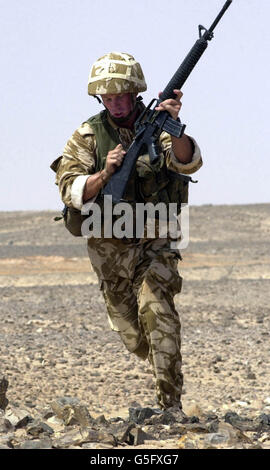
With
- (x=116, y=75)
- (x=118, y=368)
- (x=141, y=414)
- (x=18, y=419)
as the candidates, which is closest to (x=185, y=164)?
(x=116, y=75)

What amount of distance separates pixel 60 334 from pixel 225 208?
30094 mm

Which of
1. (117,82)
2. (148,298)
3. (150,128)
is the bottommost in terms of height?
(148,298)

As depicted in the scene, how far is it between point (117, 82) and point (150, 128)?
12.7 inches

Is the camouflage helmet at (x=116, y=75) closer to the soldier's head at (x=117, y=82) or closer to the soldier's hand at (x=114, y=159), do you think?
the soldier's head at (x=117, y=82)

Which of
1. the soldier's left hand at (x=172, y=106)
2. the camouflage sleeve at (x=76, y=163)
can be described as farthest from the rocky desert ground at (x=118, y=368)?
the soldier's left hand at (x=172, y=106)

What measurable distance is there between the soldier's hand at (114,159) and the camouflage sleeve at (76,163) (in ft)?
0.52

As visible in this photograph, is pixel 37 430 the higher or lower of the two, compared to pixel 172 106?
lower

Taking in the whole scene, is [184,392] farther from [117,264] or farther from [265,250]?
[265,250]

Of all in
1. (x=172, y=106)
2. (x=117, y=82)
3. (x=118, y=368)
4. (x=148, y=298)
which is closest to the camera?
(x=172, y=106)

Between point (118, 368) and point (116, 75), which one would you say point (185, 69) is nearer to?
point (116, 75)

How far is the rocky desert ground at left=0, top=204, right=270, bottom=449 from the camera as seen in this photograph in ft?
19.1

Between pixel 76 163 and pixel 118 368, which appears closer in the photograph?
pixel 76 163

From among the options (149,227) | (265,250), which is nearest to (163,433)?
(149,227)

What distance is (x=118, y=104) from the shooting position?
635 centimetres
